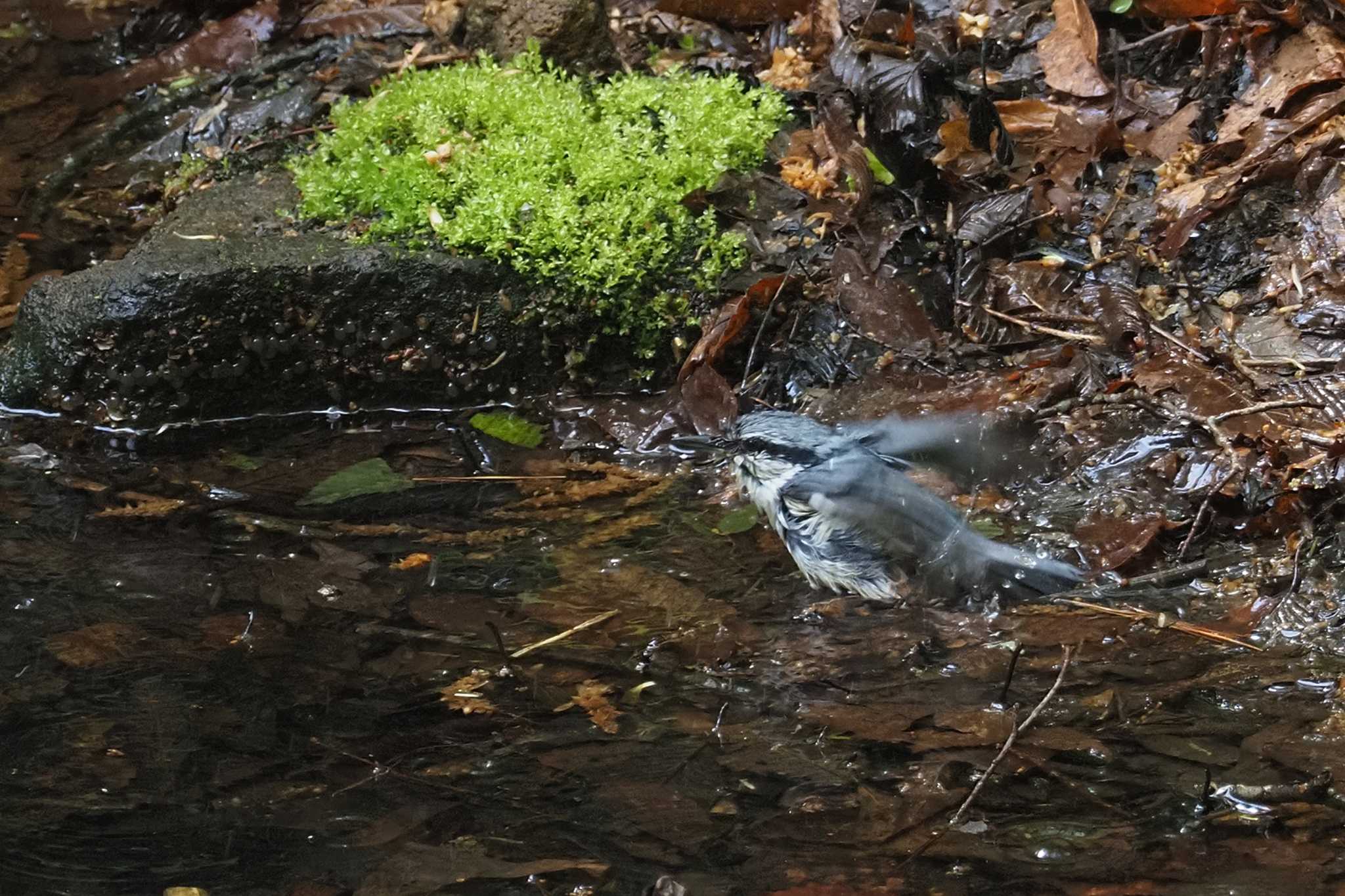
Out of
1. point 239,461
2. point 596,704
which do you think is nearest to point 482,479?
point 239,461

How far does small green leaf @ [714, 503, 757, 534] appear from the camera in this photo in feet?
15.6

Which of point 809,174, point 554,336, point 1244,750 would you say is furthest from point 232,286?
point 1244,750

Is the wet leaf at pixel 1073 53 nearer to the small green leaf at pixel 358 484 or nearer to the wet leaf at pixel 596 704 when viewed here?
the small green leaf at pixel 358 484

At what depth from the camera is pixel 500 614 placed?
4035 mm

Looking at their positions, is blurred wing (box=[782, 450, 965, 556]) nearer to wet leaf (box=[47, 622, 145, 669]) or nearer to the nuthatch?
the nuthatch

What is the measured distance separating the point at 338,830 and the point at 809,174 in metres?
4.24

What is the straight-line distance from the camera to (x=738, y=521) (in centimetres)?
482

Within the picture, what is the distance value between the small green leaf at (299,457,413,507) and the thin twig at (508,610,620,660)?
4.51 feet

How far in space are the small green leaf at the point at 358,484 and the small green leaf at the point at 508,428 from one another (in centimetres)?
54

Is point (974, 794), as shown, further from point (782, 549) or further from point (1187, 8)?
point (1187, 8)

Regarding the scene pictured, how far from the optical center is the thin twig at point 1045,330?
520 centimetres

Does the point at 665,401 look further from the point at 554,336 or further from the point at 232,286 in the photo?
the point at 232,286

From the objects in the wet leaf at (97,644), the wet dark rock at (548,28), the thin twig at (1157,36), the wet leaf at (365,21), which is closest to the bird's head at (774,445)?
the wet leaf at (97,644)

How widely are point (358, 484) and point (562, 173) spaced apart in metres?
1.94
